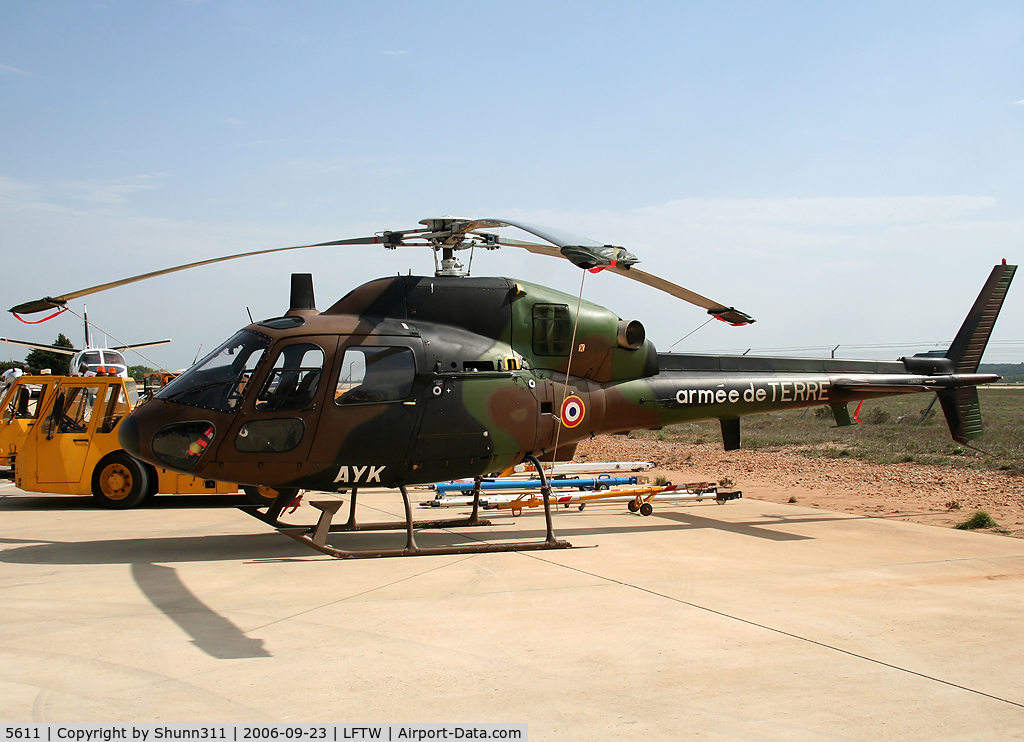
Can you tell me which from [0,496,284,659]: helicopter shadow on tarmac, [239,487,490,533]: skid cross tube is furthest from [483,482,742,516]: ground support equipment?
[0,496,284,659]: helicopter shadow on tarmac

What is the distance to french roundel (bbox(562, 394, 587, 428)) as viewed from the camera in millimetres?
9930

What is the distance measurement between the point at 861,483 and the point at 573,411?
31.1 feet

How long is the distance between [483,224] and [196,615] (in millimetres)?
4774

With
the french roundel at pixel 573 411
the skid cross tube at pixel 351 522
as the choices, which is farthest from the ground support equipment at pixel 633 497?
the french roundel at pixel 573 411

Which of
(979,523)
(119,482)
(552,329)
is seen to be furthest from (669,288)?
(119,482)

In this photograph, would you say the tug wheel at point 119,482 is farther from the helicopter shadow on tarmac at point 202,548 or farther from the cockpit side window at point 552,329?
the cockpit side window at point 552,329

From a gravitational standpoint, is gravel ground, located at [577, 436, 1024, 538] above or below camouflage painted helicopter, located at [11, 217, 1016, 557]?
below

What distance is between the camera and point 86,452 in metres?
12.4

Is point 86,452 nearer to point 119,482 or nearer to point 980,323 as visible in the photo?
point 119,482

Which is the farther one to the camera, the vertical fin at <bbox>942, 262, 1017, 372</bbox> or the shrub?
the vertical fin at <bbox>942, 262, 1017, 372</bbox>

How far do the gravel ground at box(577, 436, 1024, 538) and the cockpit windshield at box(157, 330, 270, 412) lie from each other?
31.8ft

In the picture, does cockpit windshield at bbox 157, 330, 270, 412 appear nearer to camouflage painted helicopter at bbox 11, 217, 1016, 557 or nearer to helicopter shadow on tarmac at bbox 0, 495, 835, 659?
camouflage painted helicopter at bbox 11, 217, 1016, 557

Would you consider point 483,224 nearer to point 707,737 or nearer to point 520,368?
point 520,368

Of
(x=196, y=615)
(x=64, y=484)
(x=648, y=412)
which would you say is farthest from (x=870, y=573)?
(x=64, y=484)
